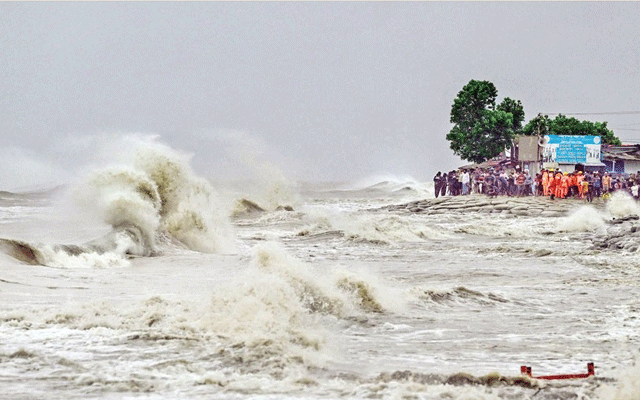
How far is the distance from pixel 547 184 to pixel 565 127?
3567 cm

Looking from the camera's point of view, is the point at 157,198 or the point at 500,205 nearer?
the point at 157,198

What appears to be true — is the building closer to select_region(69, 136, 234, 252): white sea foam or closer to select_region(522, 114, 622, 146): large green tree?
select_region(522, 114, 622, 146): large green tree

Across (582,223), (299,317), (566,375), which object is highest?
(582,223)

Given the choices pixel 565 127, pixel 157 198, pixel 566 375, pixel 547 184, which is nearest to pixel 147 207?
pixel 157 198

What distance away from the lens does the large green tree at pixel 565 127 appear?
7338 centimetres

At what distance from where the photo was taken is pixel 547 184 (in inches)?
1620

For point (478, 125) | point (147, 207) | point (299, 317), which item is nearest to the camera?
point (299, 317)

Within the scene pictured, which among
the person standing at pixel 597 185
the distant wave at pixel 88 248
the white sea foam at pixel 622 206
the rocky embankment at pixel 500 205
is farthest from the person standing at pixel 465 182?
the distant wave at pixel 88 248

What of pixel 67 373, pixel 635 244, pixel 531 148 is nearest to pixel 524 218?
pixel 635 244

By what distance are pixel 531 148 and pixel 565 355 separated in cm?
4598

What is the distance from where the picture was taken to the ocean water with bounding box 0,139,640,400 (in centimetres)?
797

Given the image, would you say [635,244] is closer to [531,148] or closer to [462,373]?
[462,373]

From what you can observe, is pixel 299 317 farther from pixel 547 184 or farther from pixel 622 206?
pixel 547 184

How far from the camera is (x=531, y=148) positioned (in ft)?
178
